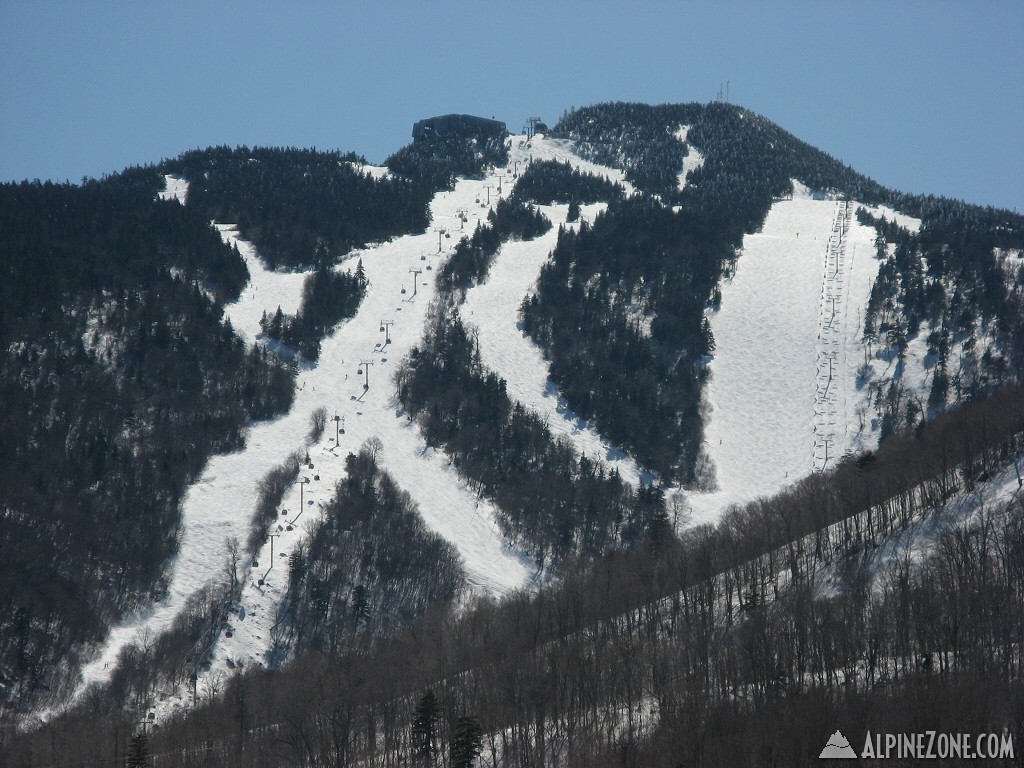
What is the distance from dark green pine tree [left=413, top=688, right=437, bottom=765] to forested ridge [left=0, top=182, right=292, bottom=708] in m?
50.5

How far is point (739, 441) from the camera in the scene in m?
179

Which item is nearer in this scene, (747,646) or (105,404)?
(747,646)

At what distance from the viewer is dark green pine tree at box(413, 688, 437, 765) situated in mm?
71812

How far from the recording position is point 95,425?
15200 centimetres

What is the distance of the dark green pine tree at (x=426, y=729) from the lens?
236 feet

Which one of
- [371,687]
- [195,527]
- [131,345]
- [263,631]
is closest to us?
[371,687]

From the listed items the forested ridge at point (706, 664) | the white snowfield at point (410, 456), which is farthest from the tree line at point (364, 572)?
the forested ridge at point (706, 664)

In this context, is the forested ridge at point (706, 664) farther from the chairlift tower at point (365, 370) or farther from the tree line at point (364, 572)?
the chairlift tower at point (365, 370)

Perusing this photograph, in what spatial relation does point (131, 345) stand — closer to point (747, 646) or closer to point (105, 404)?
point (105, 404)

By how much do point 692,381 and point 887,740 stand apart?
141 metres

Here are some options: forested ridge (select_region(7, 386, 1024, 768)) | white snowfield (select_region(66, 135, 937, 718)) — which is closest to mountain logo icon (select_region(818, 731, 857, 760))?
forested ridge (select_region(7, 386, 1024, 768))

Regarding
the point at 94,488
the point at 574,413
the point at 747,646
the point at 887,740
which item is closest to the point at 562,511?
the point at 574,413

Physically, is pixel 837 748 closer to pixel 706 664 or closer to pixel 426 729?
pixel 706 664

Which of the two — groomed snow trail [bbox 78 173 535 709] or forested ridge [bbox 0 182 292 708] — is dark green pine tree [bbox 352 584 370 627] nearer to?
groomed snow trail [bbox 78 173 535 709]
